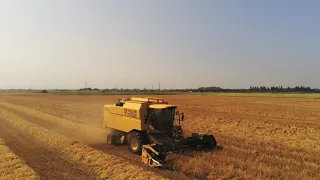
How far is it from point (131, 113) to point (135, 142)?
1306mm

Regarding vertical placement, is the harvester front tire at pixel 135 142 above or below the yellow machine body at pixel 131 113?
below

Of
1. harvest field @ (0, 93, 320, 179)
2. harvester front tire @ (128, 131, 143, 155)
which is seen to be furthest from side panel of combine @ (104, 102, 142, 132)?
harvest field @ (0, 93, 320, 179)

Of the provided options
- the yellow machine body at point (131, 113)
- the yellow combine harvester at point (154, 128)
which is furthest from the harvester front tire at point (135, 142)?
the yellow machine body at point (131, 113)

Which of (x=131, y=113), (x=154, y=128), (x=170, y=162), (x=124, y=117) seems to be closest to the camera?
(x=170, y=162)

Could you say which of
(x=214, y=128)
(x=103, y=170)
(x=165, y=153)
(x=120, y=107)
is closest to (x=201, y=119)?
(x=214, y=128)

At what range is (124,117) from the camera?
14297 millimetres

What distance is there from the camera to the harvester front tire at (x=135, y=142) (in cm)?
1286

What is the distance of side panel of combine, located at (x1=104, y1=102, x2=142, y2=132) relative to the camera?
13305mm

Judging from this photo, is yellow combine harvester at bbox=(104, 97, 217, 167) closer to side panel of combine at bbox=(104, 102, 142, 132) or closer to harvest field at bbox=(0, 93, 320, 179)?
side panel of combine at bbox=(104, 102, 142, 132)

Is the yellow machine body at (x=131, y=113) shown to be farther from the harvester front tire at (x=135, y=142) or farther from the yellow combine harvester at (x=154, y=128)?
the harvester front tire at (x=135, y=142)

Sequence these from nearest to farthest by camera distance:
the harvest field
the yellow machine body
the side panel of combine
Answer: the harvest field → the yellow machine body → the side panel of combine

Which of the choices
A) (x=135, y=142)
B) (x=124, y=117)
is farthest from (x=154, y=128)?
(x=124, y=117)

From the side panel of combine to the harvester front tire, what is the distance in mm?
266

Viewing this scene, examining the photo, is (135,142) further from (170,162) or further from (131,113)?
(170,162)
